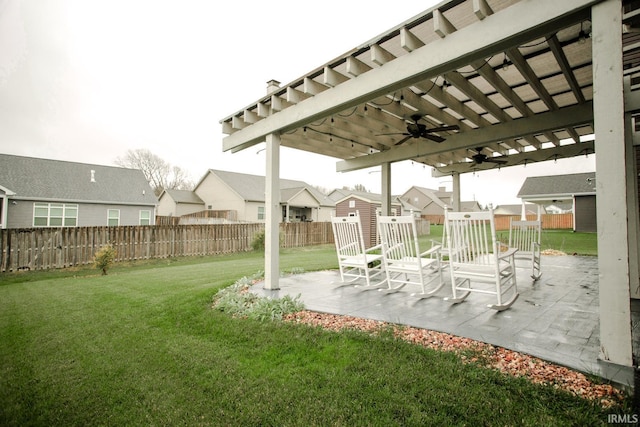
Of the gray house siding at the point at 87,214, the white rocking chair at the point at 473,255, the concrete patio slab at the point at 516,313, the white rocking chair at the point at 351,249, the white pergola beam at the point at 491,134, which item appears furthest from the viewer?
the gray house siding at the point at 87,214

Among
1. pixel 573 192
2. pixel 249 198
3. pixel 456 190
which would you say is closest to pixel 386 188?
pixel 456 190

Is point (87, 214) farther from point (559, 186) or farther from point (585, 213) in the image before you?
point (559, 186)

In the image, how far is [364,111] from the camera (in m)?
5.09

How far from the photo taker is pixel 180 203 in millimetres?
25172

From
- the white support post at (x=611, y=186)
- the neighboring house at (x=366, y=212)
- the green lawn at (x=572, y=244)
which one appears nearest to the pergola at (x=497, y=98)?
the white support post at (x=611, y=186)

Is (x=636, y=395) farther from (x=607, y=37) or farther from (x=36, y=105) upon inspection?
(x=36, y=105)

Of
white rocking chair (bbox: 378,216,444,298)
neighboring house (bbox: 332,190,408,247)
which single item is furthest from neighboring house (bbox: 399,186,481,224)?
white rocking chair (bbox: 378,216,444,298)

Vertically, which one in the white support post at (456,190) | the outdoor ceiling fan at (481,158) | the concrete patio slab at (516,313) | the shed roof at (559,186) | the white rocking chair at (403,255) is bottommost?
the concrete patio slab at (516,313)

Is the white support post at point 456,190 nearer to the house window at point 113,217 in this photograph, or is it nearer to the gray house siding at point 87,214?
the gray house siding at point 87,214

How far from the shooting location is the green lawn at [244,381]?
1796 millimetres

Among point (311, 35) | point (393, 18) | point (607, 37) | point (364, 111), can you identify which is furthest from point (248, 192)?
point (607, 37)

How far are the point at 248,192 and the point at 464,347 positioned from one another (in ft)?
72.1

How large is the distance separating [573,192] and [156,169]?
126 ft

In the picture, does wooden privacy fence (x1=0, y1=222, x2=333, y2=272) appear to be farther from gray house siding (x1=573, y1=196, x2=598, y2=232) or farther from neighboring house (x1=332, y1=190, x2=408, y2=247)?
gray house siding (x1=573, y1=196, x2=598, y2=232)
